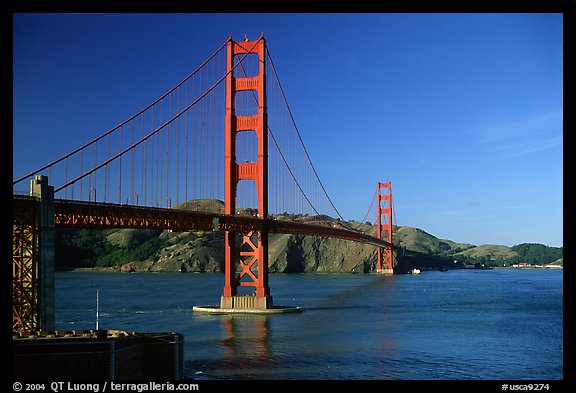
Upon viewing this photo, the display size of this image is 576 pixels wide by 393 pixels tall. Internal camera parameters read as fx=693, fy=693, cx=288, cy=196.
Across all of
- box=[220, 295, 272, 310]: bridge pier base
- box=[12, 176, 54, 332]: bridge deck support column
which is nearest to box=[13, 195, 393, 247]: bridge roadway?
box=[12, 176, 54, 332]: bridge deck support column

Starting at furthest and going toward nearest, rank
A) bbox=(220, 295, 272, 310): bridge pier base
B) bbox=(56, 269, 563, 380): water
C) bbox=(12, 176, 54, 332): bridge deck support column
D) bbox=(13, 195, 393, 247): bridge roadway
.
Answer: bbox=(220, 295, 272, 310): bridge pier base
bbox=(13, 195, 393, 247): bridge roadway
bbox=(56, 269, 563, 380): water
bbox=(12, 176, 54, 332): bridge deck support column

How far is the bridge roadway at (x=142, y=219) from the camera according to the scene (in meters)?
36.8

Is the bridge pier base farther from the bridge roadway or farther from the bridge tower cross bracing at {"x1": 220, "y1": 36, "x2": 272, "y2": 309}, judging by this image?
the bridge roadway

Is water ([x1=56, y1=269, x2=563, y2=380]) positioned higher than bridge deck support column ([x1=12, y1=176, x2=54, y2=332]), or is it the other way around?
bridge deck support column ([x1=12, y1=176, x2=54, y2=332])

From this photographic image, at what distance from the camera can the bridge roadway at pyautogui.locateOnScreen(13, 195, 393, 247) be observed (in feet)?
121

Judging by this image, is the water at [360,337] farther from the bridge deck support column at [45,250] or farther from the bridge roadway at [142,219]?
the bridge roadway at [142,219]

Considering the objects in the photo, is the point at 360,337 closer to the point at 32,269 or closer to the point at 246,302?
the point at 246,302

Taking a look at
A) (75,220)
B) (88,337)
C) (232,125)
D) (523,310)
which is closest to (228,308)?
(232,125)

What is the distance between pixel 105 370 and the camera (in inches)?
880

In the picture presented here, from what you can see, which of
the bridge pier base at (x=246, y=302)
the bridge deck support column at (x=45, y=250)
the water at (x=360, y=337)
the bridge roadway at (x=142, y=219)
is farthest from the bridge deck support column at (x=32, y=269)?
the bridge pier base at (x=246, y=302)

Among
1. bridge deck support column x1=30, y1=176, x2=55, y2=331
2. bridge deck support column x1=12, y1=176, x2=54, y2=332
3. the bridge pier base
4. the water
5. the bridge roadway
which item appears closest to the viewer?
bridge deck support column x1=12, y1=176, x2=54, y2=332

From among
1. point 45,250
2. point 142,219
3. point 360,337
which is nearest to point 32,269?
point 45,250
